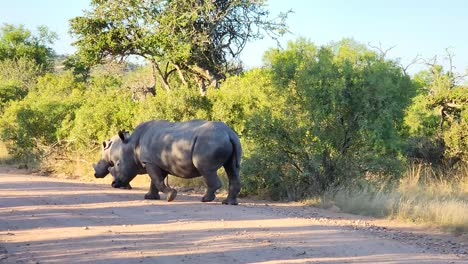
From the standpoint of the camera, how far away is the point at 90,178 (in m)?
17.9

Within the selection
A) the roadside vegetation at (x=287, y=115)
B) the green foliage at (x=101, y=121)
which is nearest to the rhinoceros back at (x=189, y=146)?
the roadside vegetation at (x=287, y=115)

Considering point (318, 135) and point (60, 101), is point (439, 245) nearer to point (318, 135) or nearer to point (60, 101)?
point (318, 135)

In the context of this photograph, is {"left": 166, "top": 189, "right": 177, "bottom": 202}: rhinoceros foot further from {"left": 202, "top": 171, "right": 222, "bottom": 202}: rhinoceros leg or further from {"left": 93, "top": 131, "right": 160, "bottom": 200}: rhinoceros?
{"left": 93, "top": 131, "right": 160, "bottom": 200}: rhinoceros

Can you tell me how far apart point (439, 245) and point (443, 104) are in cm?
1223

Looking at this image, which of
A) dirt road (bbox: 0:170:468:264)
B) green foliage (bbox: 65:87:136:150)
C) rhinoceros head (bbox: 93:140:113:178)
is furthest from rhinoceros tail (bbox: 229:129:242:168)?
green foliage (bbox: 65:87:136:150)

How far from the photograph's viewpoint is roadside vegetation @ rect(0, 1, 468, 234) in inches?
502

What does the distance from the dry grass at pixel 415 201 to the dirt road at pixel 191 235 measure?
0.61 meters

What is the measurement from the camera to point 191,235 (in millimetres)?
8156

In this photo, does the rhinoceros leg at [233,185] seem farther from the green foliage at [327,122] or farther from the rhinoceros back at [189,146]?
the green foliage at [327,122]

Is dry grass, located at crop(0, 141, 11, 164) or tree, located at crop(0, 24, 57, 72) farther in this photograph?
tree, located at crop(0, 24, 57, 72)

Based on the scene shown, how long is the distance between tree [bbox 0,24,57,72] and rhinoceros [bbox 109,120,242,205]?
2977 centimetres

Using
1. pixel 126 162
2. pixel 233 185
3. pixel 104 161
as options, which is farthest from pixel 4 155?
pixel 233 185

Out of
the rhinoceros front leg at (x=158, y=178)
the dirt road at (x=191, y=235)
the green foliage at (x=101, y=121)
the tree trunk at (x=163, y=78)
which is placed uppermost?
the tree trunk at (x=163, y=78)

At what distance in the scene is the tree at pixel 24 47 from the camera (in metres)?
41.9
